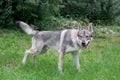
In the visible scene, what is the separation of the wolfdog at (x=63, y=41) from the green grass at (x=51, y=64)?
0.91ft

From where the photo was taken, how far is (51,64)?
772 cm

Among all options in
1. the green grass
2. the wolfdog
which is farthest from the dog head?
the green grass

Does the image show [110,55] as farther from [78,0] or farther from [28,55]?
[78,0]

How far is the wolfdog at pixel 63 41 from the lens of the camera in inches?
261

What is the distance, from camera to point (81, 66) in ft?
25.3

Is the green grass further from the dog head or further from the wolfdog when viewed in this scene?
the dog head

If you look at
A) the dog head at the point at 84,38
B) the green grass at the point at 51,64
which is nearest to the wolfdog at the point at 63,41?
the dog head at the point at 84,38

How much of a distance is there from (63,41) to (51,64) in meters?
0.91

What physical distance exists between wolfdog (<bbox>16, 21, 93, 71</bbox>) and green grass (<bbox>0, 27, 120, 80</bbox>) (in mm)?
277

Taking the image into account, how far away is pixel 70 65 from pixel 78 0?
908 cm

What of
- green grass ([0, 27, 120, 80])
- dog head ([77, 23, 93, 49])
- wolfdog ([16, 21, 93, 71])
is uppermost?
dog head ([77, 23, 93, 49])

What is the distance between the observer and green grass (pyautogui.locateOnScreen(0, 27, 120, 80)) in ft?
21.6

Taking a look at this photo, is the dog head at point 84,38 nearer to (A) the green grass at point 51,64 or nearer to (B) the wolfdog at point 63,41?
(B) the wolfdog at point 63,41

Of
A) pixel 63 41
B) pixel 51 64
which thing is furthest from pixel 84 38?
pixel 51 64
